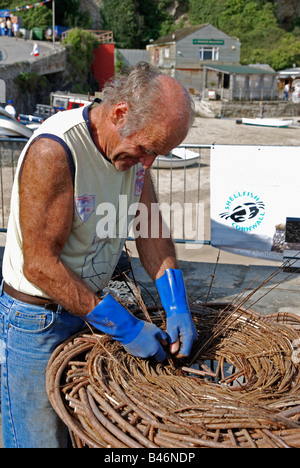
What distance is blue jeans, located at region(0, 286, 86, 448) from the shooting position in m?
2.02

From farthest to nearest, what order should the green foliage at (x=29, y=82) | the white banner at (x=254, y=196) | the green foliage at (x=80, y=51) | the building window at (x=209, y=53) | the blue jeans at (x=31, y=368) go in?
the building window at (x=209, y=53) → the green foliage at (x=80, y=51) → the green foliage at (x=29, y=82) → the white banner at (x=254, y=196) → the blue jeans at (x=31, y=368)

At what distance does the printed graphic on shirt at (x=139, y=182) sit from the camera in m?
2.19

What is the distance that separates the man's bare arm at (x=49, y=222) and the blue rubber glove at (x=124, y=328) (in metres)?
0.05

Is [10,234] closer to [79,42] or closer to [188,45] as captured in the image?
[79,42]

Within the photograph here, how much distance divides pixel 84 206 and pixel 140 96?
19.0 inches

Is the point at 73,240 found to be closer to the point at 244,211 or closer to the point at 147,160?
the point at 147,160

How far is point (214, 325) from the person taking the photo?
2332 millimetres

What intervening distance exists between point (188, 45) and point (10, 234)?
53877 mm

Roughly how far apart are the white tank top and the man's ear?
14cm

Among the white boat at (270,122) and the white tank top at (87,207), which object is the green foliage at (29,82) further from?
the white tank top at (87,207)

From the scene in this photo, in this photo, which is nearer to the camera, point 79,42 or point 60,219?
point 60,219

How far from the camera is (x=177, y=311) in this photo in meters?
2.18

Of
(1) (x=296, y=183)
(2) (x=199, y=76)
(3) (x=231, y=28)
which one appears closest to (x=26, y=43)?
(2) (x=199, y=76)

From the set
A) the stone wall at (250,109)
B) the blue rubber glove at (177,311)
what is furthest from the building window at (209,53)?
the blue rubber glove at (177,311)
